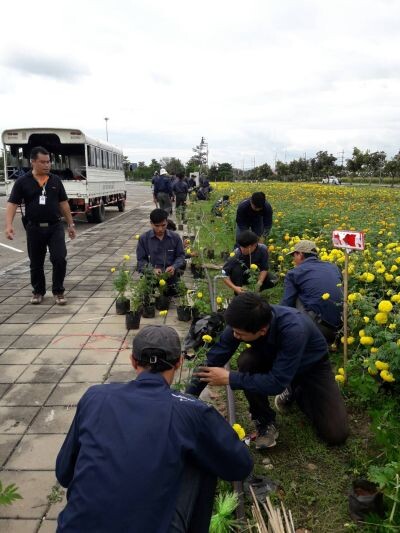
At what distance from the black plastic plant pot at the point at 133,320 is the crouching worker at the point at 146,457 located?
11.1ft

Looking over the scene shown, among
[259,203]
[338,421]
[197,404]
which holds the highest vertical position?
[259,203]

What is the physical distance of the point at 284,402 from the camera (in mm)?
3586

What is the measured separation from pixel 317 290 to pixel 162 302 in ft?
7.82

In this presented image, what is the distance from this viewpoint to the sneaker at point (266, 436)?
121 inches

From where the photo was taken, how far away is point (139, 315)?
17.4 ft

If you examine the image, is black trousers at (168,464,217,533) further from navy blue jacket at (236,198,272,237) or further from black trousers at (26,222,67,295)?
navy blue jacket at (236,198,272,237)

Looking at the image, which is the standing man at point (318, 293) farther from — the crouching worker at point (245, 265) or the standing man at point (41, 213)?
the standing man at point (41, 213)

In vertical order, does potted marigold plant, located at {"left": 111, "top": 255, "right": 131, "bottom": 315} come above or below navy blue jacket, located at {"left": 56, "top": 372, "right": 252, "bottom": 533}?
below

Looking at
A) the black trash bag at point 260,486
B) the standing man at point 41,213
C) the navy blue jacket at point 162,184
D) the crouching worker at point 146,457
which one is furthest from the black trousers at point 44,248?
the navy blue jacket at point 162,184

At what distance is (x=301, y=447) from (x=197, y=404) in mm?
1739

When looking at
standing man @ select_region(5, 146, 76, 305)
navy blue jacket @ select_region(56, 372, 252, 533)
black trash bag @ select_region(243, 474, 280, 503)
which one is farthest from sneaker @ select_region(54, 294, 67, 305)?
navy blue jacket @ select_region(56, 372, 252, 533)

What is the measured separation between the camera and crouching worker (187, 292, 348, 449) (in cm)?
259

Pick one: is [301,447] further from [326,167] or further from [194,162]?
[194,162]

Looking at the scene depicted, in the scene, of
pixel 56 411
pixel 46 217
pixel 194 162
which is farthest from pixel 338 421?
pixel 194 162
